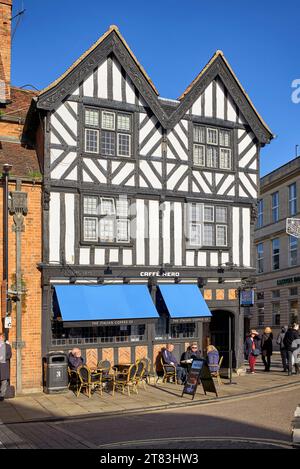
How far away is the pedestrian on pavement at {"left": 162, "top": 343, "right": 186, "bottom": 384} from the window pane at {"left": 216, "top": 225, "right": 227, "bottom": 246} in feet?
14.7

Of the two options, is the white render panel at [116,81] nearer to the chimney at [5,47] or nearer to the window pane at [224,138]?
the chimney at [5,47]

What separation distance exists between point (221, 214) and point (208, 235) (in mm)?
1029

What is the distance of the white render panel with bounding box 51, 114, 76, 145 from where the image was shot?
17.9 m

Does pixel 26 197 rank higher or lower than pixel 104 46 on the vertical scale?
lower

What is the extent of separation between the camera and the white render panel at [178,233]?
19766 mm

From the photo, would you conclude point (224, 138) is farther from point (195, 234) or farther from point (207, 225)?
A: point (195, 234)

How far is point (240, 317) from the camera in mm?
20984

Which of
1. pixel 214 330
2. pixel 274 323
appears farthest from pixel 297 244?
pixel 214 330

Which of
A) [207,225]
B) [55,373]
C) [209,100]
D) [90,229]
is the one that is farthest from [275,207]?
[55,373]

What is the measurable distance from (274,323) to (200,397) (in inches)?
1162

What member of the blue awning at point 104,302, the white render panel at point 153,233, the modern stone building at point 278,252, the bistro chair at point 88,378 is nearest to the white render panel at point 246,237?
the white render panel at point 153,233

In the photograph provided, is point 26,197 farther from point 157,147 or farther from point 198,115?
point 198,115

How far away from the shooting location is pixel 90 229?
60.3 feet

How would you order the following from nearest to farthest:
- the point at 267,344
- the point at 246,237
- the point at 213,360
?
the point at 213,360
the point at 246,237
the point at 267,344
